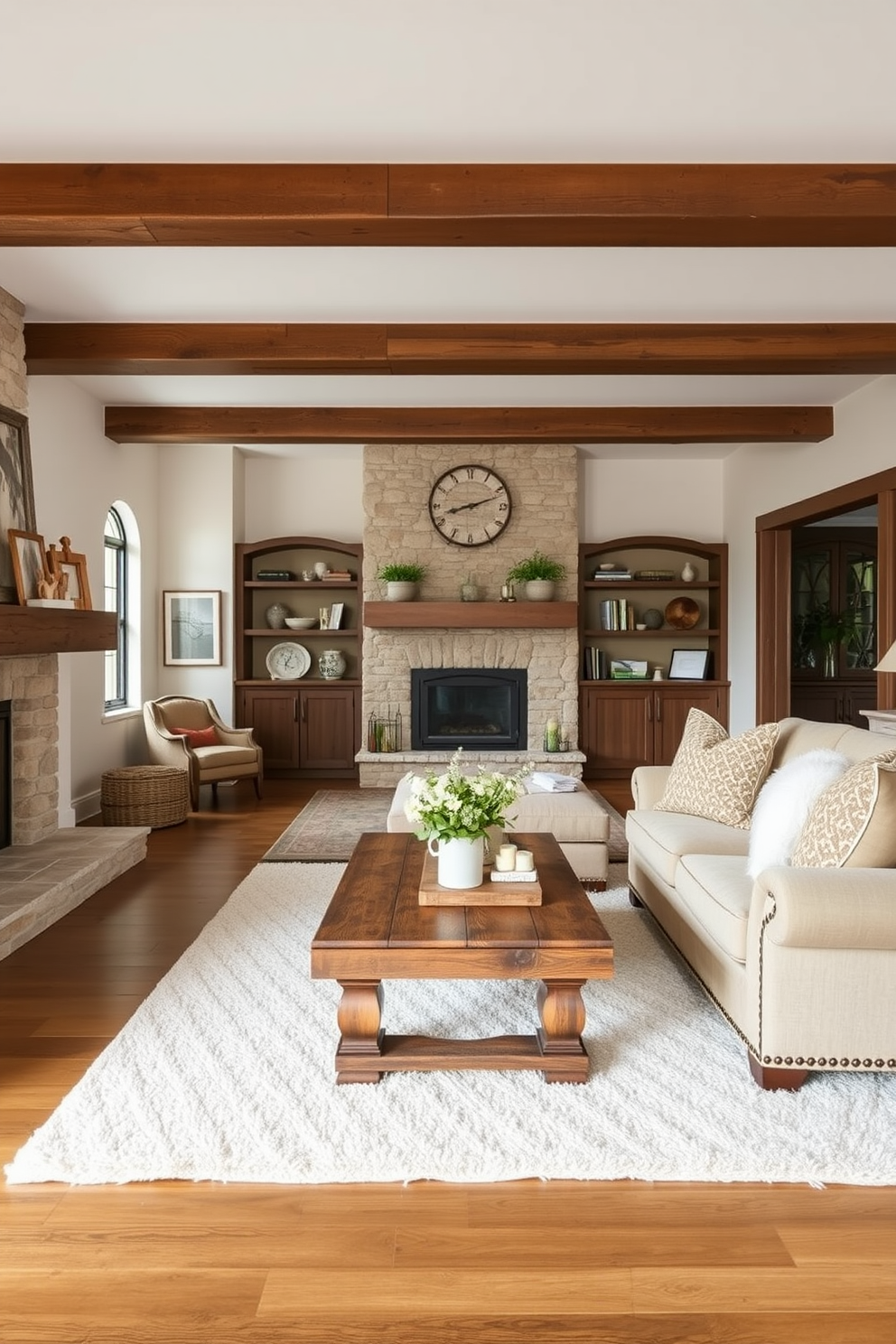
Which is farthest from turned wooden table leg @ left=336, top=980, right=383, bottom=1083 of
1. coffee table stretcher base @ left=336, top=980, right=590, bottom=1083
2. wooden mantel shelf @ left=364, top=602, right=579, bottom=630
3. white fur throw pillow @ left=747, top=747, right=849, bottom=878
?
wooden mantel shelf @ left=364, top=602, right=579, bottom=630

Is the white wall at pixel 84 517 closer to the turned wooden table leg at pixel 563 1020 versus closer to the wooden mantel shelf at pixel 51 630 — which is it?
the wooden mantel shelf at pixel 51 630

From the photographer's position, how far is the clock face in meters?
7.97

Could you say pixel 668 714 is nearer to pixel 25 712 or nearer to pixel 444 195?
pixel 25 712

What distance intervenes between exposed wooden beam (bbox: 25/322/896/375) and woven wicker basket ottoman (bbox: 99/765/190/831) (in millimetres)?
2609

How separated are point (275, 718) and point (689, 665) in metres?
3.68

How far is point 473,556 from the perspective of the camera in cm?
801

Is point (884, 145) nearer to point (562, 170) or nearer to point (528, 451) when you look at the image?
point (562, 170)

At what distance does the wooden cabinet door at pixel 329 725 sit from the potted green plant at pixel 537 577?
175 centimetres

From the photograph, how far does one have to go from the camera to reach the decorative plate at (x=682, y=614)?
839 centimetres

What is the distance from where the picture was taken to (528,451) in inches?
314

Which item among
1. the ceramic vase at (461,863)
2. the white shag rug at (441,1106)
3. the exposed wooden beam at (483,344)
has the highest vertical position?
the exposed wooden beam at (483,344)

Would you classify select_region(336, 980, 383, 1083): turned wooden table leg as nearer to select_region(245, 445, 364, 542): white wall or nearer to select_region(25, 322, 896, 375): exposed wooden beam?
select_region(25, 322, 896, 375): exposed wooden beam

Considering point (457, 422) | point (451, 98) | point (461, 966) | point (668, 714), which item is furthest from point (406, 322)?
point (668, 714)

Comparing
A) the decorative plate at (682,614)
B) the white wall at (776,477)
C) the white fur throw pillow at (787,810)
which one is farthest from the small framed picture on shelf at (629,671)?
the white fur throw pillow at (787,810)
